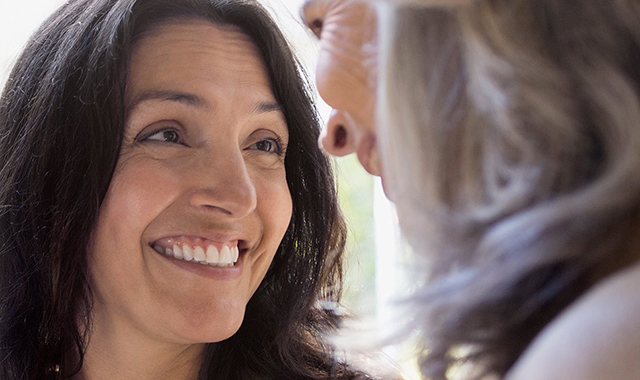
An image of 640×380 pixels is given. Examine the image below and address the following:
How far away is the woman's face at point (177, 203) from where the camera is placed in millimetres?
1404

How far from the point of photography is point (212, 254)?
145cm

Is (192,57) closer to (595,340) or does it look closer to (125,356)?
(125,356)

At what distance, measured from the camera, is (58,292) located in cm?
145

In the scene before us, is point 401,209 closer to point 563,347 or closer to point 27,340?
point 563,347

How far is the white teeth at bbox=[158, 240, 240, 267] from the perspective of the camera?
143 cm

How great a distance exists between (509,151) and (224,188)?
924 mm

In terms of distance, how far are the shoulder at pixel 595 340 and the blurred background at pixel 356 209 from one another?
0.20m

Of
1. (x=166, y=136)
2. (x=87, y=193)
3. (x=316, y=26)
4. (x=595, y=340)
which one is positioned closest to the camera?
(x=595, y=340)

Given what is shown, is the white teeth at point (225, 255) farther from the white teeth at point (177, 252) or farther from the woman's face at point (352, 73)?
the woman's face at point (352, 73)

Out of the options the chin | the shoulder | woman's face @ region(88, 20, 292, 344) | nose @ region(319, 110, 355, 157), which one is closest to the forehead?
woman's face @ region(88, 20, 292, 344)

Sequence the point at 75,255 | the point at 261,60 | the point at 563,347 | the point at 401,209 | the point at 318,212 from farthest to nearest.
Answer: the point at 318,212 → the point at 261,60 → the point at 75,255 → the point at 401,209 → the point at 563,347

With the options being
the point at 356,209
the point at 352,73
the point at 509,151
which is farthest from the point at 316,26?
the point at 356,209

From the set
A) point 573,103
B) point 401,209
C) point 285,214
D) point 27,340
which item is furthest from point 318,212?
point 573,103

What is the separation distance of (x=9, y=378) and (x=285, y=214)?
745 millimetres
